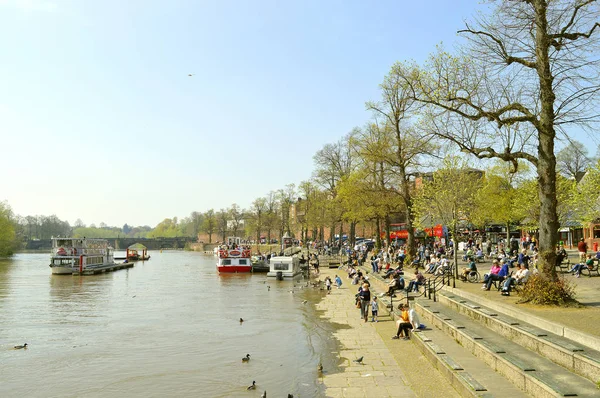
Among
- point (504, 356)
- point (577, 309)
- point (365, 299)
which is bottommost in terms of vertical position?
point (365, 299)

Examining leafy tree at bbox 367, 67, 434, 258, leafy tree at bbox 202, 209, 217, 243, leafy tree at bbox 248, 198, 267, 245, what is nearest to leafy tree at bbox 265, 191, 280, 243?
leafy tree at bbox 248, 198, 267, 245

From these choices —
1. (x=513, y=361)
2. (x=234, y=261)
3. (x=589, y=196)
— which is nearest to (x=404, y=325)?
(x=513, y=361)

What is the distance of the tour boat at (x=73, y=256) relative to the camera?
70.6 m

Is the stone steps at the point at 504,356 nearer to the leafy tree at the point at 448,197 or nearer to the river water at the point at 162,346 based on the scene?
the river water at the point at 162,346

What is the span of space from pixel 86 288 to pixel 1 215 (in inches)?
2724

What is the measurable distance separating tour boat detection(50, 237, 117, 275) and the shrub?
6604cm

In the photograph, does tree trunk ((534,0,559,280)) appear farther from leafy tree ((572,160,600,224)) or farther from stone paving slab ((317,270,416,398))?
leafy tree ((572,160,600,224))

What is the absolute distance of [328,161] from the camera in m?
74.9

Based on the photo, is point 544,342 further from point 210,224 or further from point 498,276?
point 210,224

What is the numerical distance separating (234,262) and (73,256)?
Result: 2278cm

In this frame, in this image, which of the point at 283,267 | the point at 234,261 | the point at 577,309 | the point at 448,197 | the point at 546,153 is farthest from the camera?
the point at 234,261

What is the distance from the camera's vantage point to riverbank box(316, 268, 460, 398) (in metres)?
14.0

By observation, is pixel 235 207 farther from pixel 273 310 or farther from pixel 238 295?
pixel 273 310

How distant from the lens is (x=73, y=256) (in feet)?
235
